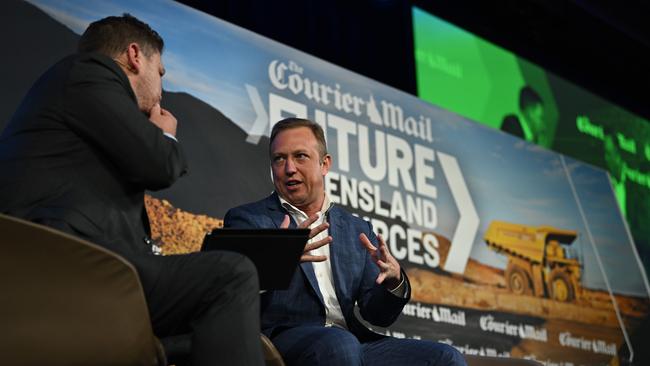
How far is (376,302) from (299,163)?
0.53 m

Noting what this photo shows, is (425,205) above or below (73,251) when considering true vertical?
above

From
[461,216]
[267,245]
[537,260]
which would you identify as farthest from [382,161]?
[267,245]

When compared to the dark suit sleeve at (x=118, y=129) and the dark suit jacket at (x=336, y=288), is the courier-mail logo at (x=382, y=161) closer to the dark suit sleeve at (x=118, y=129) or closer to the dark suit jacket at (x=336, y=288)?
the dark suit jacket at (x=336, y=288)

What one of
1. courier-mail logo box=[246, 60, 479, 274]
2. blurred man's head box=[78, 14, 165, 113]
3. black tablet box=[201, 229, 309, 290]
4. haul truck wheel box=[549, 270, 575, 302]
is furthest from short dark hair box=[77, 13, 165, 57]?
haul truck wheel box=[549, 270, 575, 302]

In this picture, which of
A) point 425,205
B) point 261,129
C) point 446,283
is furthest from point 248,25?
point 446,283

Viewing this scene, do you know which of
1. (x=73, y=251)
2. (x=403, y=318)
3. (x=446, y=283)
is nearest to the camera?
(x=73, y=251)

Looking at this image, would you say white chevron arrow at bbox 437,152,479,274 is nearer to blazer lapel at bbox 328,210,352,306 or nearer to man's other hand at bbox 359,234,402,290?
blazer lapel at bbox 328,210,352,306

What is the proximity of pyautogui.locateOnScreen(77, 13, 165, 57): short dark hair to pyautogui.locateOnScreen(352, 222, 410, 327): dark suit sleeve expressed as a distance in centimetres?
103

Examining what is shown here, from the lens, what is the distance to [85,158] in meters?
1.65

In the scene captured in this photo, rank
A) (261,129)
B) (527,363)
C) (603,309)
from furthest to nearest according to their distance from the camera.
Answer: (603,309) < (261,129) < (527,363)

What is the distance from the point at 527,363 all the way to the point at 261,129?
1.63 m

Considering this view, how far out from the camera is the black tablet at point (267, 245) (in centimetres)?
181

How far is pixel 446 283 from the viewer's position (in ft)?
14.4

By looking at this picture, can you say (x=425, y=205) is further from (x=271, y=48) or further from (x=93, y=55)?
(x=93, y=55)
